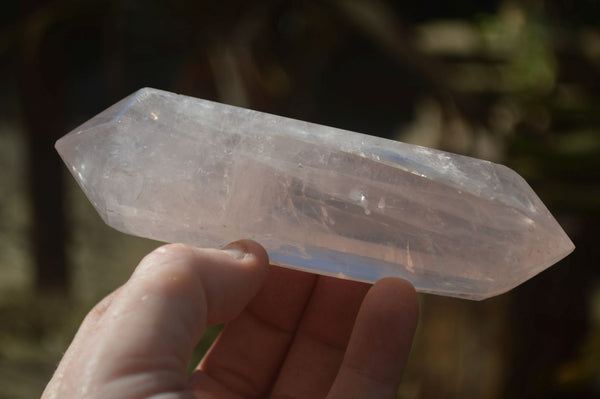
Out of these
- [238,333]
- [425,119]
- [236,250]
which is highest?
[236,250]

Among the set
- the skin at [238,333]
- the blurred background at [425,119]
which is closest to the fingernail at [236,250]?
the skin at [238,333]

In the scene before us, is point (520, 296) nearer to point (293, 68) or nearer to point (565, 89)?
point (565, 89)

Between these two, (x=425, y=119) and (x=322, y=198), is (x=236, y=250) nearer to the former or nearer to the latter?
(x=322, y=198)

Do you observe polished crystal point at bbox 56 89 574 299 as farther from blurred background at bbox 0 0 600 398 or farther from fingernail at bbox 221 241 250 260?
blurred background at bbox 0 0 600 398

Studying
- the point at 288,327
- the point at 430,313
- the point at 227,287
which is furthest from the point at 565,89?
the point at 227,287

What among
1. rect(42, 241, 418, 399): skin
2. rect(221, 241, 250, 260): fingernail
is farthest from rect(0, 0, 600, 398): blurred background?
rect(221, 241, 250, 260): fingernail

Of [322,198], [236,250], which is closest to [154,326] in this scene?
[236,250]

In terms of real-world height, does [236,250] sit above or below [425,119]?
above

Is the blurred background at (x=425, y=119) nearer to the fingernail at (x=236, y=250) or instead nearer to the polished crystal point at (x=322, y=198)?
the polished crystal point at (x=322, y=198)
